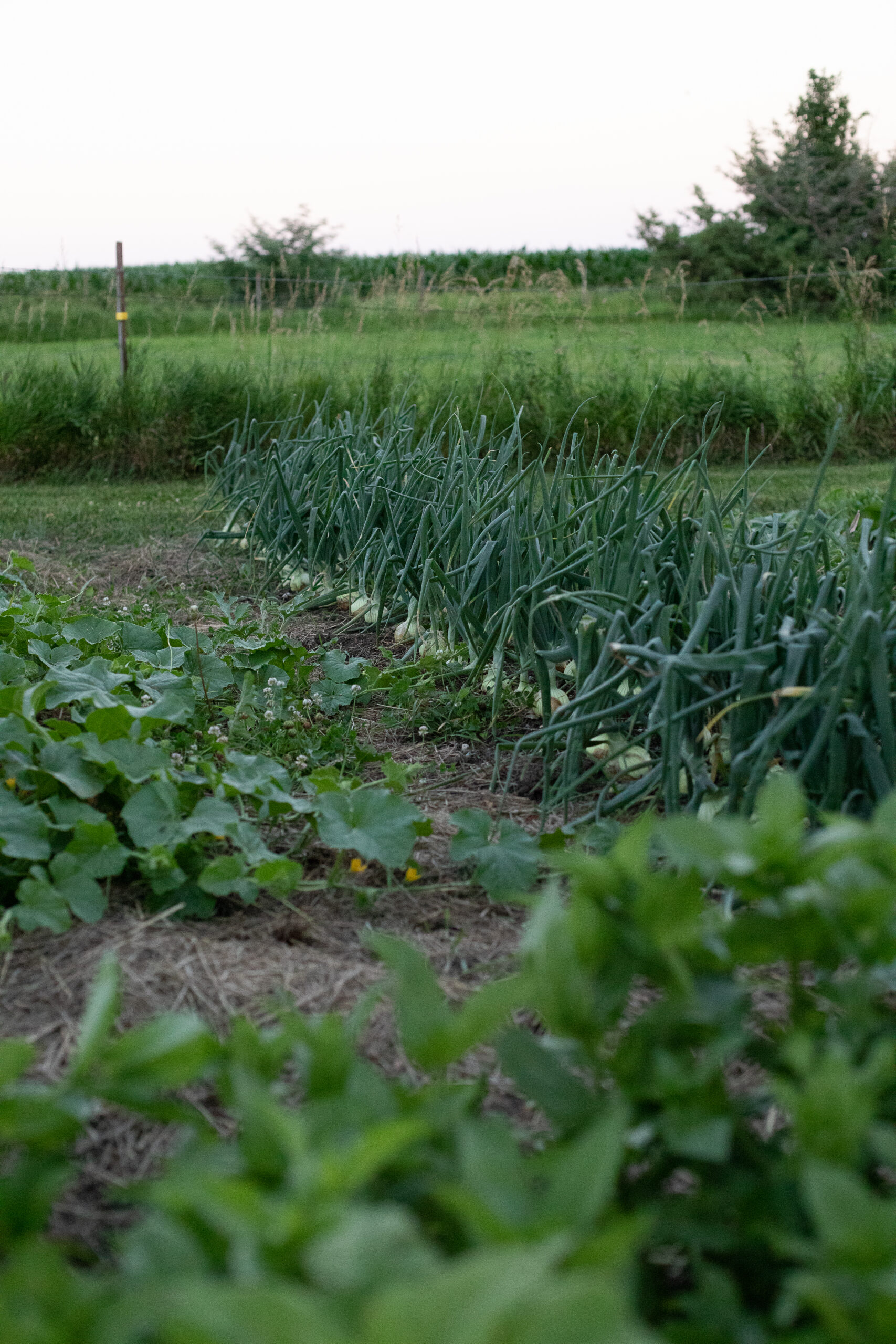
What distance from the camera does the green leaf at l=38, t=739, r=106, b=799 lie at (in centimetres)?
135

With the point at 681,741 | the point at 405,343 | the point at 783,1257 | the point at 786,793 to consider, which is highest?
the point at 405,343

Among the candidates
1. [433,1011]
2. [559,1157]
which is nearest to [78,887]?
[433,1011]

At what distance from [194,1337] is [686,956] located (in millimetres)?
404

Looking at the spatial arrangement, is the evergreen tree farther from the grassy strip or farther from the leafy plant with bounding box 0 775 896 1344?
the leafy plant with bounding box 0 775 896 1344

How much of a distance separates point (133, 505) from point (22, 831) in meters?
3.98

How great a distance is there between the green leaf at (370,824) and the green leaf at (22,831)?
0.34 meters

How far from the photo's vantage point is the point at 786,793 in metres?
0.73

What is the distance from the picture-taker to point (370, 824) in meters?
1.37

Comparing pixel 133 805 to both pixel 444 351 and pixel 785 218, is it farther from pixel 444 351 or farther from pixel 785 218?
pixel 785 218

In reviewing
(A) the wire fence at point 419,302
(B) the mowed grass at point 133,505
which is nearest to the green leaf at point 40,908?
(B) the mowed grass at point 133,505

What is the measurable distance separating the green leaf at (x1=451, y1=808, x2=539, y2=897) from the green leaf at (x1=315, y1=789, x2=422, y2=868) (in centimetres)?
7

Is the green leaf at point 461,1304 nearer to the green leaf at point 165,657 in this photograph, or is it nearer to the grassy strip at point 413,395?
the green leaf at point 165,657

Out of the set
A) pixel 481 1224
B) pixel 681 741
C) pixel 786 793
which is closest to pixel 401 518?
pixel 681 741

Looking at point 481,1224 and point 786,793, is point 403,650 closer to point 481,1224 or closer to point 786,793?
point 786,793
